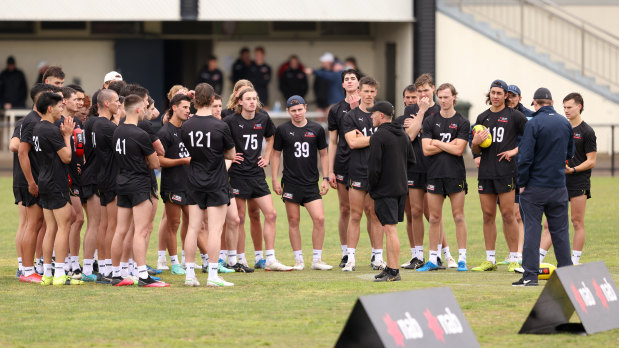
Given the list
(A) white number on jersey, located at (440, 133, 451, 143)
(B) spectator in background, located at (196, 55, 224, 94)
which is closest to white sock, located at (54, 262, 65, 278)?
(A) white number on jersey, located at (440, 133, 451, 143)

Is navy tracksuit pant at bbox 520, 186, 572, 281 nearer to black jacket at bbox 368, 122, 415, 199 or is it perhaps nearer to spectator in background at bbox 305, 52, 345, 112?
black jacket at bbox 368, 122, 415, 199

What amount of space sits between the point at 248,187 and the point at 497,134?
3045 millimetres

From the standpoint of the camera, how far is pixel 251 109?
13.0m

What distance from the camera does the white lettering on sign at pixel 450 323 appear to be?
26.1 feet

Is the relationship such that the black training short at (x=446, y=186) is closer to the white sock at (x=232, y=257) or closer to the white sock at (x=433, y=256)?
the white sock at (x=433, y=256)

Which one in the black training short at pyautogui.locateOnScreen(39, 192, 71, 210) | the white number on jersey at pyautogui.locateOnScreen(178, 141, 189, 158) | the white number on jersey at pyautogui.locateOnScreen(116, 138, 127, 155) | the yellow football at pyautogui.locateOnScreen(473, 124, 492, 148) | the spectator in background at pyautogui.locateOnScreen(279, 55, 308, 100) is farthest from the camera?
the spectator in background at pyautogui.locateOnScreen(279, 55, 308, 100)

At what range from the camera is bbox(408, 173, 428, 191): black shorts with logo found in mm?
13445

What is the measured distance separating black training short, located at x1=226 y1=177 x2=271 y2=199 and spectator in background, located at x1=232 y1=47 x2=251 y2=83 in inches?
732

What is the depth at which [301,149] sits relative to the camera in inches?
524

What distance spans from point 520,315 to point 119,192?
4450 millimetres

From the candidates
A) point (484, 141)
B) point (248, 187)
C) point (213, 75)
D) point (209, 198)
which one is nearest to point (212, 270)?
point (209, 198)

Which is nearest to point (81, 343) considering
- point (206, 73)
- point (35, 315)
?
point (35, 315)

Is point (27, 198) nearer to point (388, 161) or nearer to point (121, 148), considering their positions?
point (121, 148)

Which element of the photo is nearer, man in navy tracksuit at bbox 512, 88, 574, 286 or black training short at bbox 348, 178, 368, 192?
man in navy tracksuit at bbox 512, 88, 574, 286
